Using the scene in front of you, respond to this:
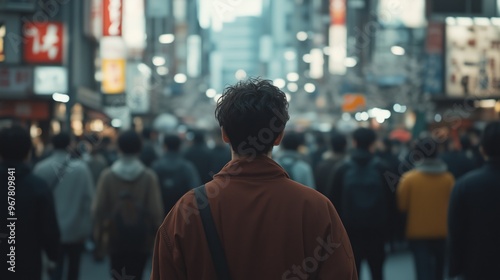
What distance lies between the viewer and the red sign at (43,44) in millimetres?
26016

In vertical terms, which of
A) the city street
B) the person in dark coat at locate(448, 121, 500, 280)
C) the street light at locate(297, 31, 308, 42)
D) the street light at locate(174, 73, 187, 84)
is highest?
the street light at locate(297, 31, 308, 42)

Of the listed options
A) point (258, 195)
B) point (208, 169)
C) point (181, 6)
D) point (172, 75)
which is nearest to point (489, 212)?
point (258, 195)

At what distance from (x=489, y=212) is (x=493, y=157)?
41 centimetres

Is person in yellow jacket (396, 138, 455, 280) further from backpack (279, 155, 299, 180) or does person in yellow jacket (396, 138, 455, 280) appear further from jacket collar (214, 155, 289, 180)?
jacket collar (214, 155, 289, 180)

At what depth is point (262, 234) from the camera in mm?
3143

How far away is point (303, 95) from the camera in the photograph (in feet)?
328

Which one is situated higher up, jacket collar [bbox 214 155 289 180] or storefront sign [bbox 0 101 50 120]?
jacket collar [bbox 214 155 289 180]

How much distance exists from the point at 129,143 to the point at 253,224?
5075 mm

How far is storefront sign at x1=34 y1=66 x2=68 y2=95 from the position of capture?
2586 cm

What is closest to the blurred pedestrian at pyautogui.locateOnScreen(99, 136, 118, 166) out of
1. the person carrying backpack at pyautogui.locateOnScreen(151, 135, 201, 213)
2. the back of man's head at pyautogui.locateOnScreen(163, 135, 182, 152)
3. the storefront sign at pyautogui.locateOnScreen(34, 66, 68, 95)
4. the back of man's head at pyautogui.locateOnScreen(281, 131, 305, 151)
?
the back of man's head at pyautogui.locateOnScreen(163, 135, 182, 152)

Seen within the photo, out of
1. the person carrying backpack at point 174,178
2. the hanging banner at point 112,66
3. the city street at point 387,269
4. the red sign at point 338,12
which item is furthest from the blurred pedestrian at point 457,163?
the red sign at point 338,12

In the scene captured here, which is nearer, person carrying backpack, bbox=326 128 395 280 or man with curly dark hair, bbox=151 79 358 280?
man with curly dark hair, bbox=151 79 358 280

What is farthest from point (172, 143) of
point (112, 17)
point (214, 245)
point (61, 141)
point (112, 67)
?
point (112, 67)

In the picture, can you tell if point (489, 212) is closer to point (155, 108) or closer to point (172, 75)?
point (155, 108)
